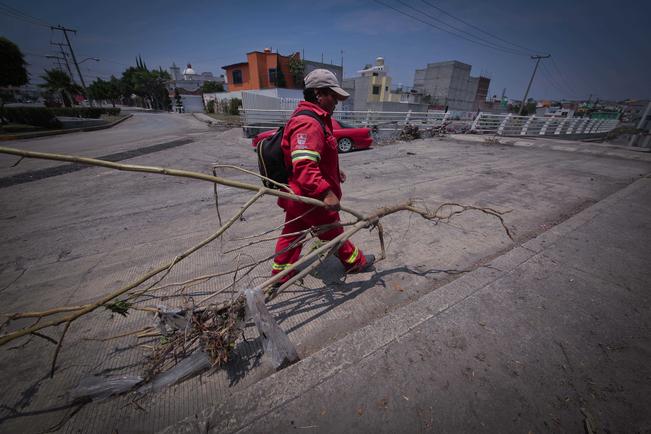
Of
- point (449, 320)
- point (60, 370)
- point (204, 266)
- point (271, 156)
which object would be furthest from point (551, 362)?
point (60, 370)

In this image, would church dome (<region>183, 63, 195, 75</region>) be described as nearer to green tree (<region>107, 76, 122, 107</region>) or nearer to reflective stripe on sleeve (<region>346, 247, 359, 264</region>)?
green tree (<region>107, 76, 122, 107</region>)

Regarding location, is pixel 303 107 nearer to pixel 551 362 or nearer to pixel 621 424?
pixel 551 362

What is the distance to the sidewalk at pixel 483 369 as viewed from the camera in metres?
1.38

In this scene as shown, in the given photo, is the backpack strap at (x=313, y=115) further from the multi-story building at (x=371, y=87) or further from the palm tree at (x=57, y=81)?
the palm tree at (x=57, y=81)

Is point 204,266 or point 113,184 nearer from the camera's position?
point 204,266

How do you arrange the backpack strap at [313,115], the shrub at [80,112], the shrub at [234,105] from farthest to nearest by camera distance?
1. the shrub at [234,105]
2. the shrub at [80,112]
3. the backpack strap at [313,115]

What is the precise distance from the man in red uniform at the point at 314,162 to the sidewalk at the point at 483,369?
893mm

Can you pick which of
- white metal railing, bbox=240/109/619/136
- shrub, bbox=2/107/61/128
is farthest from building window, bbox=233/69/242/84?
white metal railing, bbox=240/109/619/136

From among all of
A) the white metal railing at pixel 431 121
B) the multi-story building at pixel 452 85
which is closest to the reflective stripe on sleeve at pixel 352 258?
the white metal railing at pixel 431 121

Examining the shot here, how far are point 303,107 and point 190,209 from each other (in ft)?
10.2

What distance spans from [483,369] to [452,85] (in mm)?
64682

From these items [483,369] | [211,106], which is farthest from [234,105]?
[483,369]

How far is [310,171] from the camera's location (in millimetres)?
1791

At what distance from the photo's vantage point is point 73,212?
13.5 feet
